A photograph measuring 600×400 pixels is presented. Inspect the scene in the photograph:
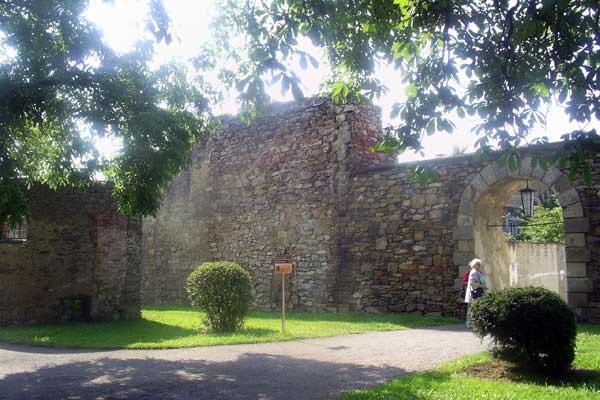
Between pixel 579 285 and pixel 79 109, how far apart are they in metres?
9.35

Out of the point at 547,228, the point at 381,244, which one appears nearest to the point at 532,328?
the point at 381,244

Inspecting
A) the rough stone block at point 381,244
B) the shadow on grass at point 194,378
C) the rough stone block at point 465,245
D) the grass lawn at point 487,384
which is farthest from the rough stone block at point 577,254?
the shadow on grass at point 194,378

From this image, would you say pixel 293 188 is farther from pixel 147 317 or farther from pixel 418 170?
pixel 418 170

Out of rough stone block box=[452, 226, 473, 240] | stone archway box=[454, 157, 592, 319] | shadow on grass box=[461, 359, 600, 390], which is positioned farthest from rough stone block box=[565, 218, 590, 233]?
shadow on grass box=[461, 359, 600, 390]

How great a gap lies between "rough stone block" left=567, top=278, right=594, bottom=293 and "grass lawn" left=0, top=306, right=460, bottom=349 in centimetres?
231

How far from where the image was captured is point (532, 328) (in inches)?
243

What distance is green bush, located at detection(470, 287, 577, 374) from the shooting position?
6.15 meters

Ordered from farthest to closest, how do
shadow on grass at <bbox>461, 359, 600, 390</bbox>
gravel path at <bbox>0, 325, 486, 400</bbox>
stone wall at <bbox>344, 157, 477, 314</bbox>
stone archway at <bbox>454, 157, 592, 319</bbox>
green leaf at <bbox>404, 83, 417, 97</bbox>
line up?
stone wall at <bbox>344, 157, 477, 314</bbox>
stone archway at <bbox>454, 157, 592, 319</bbox>
shadow on grass at <bbox>461, 359, 600, 390</bbox>
gravel path at <bbox>0, 325, 486, 400</bbox>
green leaf at <bbox>404, 83, 417, 97</bbox>

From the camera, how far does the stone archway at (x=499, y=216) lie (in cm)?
1031

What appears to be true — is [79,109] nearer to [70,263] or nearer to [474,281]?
[70,263]

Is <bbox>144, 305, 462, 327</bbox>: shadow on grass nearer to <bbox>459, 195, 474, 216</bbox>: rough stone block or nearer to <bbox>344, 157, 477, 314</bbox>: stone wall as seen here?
Result: <bbox>344, 157, 477, 314</bbox>: stone wall

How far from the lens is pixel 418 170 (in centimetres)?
521

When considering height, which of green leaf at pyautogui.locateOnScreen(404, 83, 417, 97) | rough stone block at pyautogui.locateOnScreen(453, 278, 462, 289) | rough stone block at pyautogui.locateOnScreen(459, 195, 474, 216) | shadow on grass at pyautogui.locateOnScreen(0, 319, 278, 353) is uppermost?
green leaf at pyautogui.locateOnScreen(404, 83, 417, 97)

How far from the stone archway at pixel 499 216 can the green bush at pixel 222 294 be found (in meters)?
4.80
